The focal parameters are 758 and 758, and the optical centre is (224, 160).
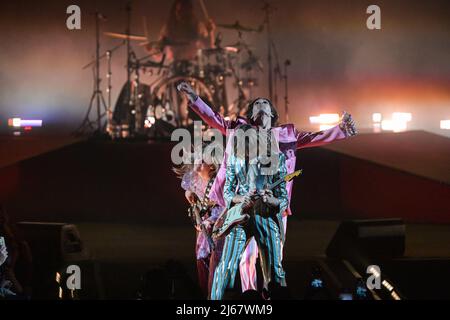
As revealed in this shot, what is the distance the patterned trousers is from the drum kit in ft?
24.4

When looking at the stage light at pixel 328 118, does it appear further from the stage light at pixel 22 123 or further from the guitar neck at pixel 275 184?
the guitar neck at pixel 275 184

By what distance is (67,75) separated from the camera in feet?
43.0

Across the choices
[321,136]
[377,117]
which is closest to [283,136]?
[321,136]

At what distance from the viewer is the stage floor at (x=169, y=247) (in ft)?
22.6

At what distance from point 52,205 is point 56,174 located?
0.43 meters

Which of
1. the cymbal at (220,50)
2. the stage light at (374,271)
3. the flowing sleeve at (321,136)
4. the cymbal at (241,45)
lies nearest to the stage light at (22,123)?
the cymbal at (220,50)

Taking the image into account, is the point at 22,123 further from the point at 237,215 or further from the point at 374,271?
the point at 237,215

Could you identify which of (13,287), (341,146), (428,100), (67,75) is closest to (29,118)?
(67,75)

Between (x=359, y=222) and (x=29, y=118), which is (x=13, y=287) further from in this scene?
(x=29, y=118)

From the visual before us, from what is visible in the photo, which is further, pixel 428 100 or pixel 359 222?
pixel 428 100

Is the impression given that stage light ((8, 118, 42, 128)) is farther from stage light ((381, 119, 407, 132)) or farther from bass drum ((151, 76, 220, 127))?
stage light ((381, 119, 407, 132))

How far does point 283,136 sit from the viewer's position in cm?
552

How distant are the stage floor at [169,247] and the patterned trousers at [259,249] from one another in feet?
5.06

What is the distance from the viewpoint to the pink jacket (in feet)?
18.0
